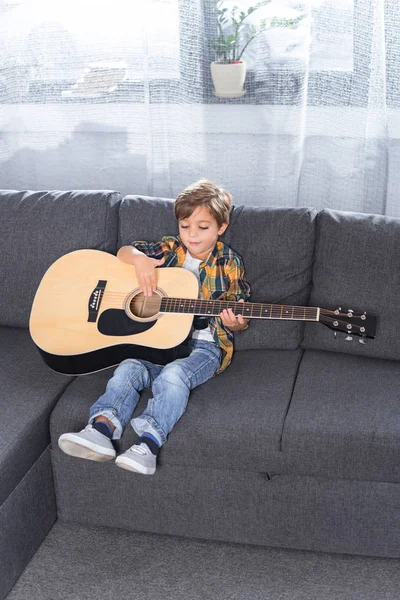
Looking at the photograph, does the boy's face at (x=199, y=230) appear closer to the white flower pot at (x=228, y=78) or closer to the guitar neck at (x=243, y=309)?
the guitar neck at (x=243, y=309)

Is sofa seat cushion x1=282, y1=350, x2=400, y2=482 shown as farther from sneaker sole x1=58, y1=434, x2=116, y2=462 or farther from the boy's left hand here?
sneaker sole x1=58, y1=434, x2=116, y2=462

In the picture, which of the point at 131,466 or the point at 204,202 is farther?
the point at 204,202

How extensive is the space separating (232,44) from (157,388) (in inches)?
49.6

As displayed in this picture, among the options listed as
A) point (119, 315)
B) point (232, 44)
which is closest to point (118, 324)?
point (119, 315)

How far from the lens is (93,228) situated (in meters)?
2.52

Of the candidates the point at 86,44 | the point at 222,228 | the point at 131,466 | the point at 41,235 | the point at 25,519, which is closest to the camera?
the point at 131,466

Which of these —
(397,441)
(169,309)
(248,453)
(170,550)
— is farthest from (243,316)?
(170,550)

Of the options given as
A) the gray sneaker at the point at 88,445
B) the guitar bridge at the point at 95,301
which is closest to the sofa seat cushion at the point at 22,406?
the gray sneaker at the point at 88,445

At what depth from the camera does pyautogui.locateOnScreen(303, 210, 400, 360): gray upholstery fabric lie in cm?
230

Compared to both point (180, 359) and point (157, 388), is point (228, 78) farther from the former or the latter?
point (157, 388)

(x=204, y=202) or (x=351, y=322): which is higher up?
(x=204, y=202)

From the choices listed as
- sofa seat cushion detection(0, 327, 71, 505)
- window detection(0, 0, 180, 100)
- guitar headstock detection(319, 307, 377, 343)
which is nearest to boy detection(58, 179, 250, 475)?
sofa seat cushion detection(0, 327, 71, 505)

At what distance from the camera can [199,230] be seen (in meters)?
2.26

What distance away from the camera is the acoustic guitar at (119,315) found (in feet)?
6.99
